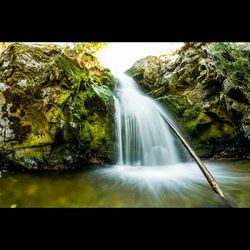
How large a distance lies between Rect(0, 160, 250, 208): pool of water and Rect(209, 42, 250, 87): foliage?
11.9ft

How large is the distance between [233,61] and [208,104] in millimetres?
1985

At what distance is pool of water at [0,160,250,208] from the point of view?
193 inches

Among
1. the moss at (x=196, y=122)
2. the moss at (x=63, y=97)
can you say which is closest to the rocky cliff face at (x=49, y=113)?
the moss at (x=63, y=97)

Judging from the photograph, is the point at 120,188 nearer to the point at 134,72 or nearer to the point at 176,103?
the point at 176,103

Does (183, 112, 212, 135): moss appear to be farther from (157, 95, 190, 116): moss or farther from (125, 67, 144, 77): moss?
(125, 67, 144, 77): moss

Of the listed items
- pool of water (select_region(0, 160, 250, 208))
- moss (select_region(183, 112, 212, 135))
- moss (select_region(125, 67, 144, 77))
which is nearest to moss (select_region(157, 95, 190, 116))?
A: moss (select_region(183, 112, 212, 135))

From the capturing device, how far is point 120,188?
5.79m

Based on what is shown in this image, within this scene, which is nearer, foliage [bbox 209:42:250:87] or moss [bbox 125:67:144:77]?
foliage [bbox 209:42:250:87]

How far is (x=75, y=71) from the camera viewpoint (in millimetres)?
8438

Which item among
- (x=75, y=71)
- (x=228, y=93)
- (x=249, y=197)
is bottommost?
(x=249, y=197)

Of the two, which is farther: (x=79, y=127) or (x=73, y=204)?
(x=79, y=127)
